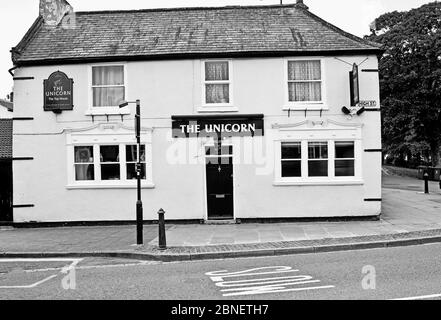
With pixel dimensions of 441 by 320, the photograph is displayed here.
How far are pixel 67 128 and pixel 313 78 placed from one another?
8659mm

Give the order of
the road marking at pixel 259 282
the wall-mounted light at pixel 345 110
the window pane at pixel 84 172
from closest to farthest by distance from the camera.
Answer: the road marking at pixel 259 282, the wall-mounted light at pixel 345 110, the window pane at pixel 84 172

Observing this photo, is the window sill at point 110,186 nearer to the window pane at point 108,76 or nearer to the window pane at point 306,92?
the window pane at point 108,76

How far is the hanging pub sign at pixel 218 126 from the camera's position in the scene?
15625mm

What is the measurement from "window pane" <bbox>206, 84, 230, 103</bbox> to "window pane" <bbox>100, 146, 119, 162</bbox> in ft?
12.0

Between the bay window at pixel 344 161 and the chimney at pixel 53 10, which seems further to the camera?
the chimney at pixel 53 10

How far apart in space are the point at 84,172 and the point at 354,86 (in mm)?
9590

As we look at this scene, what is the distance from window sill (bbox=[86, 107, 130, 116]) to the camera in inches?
622

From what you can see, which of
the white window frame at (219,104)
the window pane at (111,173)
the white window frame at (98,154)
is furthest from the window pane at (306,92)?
the window pane at (111,173)

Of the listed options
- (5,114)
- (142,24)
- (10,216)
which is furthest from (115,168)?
(5,114)

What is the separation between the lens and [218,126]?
15.7m

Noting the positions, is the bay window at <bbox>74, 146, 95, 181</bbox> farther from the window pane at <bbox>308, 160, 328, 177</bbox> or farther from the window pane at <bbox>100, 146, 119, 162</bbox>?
the window pane at <bbox>308, 160, 328, 177</bbox>

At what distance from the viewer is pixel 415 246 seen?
1107cm

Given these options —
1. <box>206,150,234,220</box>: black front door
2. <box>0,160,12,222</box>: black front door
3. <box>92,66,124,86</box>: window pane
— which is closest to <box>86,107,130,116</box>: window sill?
<box>92,66,124,86</box>: window pane

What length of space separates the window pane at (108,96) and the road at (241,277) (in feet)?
22.3
